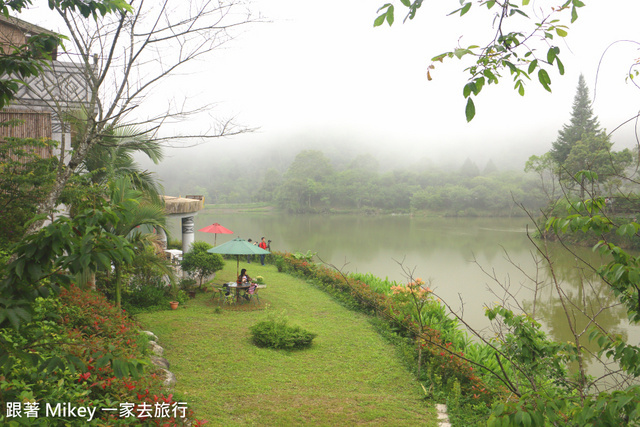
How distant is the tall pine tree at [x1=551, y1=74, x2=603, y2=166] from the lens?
3098 cm

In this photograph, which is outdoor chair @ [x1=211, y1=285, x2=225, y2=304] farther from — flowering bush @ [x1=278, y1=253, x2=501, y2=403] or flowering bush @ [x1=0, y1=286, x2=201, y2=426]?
flowering bush @ [x1=0, y1=286, x2=201, y2=426]

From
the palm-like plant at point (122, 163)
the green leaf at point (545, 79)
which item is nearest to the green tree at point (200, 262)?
the palm-like plant at point (122, 163)

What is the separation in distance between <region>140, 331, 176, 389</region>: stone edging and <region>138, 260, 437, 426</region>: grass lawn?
138 millimetres

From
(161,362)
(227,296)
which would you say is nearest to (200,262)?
(227,296)

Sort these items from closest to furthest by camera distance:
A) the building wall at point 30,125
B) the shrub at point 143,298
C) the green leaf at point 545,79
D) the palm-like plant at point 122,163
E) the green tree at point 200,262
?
the green leaf at point 545,79, the building wall at point 30,125, the palm-like plant at point 122,163, the shrub at point 143,298, the green tree at point 200,262

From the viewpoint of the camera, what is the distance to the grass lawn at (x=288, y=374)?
4.75 m

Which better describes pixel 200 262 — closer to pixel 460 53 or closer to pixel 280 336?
pixel 280 336

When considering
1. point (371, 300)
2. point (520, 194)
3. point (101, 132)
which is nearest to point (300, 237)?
point (371, 300)

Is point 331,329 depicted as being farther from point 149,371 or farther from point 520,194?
point 520,194

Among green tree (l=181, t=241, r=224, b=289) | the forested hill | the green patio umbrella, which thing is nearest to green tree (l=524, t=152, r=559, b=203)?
the green patio umbrella

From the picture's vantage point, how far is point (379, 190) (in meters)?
74.1

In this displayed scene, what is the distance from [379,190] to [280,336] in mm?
68258

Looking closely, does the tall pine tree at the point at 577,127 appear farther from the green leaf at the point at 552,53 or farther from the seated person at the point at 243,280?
the green leaf at the point at 552,53

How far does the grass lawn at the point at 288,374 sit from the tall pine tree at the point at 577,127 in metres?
28.4
